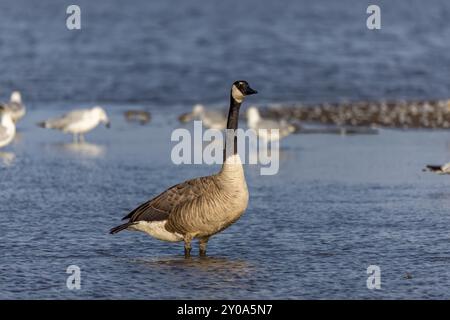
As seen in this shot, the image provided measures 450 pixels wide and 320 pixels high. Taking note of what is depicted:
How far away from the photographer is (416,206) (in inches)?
519

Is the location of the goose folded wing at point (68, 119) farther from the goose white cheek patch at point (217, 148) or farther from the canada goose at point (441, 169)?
the canada goose at point (441, 169)

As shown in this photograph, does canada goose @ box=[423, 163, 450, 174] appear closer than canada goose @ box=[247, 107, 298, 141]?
Yes

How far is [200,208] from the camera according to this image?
34.3 feet

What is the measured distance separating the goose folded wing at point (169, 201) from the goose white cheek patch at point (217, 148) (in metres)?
5.04

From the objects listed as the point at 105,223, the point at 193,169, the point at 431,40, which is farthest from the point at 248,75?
the point at 105,223

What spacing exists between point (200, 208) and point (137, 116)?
13.7 metres

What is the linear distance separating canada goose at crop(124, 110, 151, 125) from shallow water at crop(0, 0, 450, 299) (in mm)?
337

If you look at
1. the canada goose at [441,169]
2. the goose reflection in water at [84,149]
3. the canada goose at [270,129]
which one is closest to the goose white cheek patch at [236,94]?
the canada goose at [441,169]

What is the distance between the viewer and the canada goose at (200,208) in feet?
34.2

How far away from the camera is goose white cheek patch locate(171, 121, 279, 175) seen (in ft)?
57.0

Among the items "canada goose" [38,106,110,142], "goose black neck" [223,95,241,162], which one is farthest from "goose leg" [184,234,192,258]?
"canada goose" [38,106,110,142]

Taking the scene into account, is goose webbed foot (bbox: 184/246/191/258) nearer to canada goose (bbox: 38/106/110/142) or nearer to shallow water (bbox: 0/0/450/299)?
shallow water (bbox: 0/0/450/299)

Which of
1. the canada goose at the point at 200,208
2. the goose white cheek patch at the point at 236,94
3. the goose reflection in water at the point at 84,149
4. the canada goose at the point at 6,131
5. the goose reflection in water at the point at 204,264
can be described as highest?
the goose white cheek patch at the point at 236,94

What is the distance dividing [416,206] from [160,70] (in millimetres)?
21249
